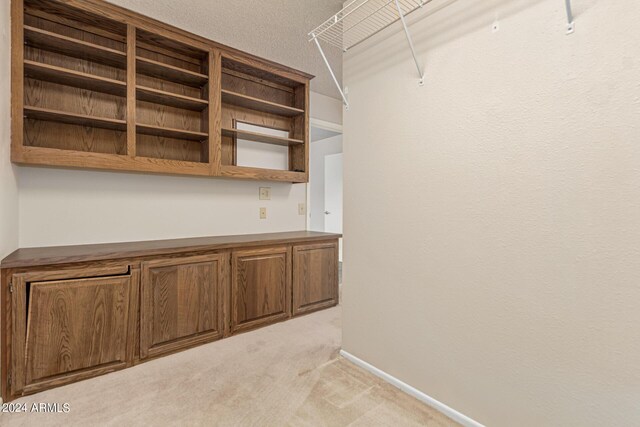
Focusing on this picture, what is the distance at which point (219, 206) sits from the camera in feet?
9.36

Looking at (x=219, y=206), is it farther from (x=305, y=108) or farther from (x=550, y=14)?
(x=550, y=14)

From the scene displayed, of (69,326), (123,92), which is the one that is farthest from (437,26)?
(69,326)

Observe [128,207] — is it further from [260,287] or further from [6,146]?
[260,287]

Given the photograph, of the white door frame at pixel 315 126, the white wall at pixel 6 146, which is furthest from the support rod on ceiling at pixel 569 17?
the white door frame at pixel 315 126

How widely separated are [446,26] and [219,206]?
2.22 metres

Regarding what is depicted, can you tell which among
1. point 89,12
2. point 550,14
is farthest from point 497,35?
point 89,12

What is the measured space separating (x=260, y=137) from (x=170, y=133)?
2.68 feet

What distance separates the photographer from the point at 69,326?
5.69ft

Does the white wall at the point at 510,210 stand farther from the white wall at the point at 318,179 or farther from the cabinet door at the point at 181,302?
the white wall at the point at 318,179

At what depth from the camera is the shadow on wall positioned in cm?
119

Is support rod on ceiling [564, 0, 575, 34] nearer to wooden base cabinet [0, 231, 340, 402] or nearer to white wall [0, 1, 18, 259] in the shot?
wooden base cabinet [0, 231, 340, 402]

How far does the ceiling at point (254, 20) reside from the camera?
2080 millimetres

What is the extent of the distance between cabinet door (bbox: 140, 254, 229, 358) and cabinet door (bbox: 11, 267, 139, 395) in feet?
0.31

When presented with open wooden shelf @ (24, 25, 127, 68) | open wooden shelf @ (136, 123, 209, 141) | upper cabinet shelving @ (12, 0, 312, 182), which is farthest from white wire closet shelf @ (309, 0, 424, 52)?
open wooden shelf @ (24, 25, 127, 68)
